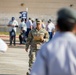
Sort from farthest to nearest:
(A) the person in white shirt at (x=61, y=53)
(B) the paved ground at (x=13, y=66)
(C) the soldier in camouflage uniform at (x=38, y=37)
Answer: (B) the paved ground at (x=13, y=66), (C) the soldier in camouflage uniform at (x=38, y=37), (A) the person in white shirt at (x=61, y=53)

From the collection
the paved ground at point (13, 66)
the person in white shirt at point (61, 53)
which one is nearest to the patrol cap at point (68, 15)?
the person in white shirt at point (61, 53)

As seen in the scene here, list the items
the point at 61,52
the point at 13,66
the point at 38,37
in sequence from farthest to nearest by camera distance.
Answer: the point at 13,66, the point at 38,37, the point at 61,52

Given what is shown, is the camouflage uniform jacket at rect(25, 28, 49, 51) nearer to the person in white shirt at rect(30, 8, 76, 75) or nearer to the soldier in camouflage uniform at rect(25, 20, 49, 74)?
the soldier in camouflage uniform at rect(25, 20, 49, 74)

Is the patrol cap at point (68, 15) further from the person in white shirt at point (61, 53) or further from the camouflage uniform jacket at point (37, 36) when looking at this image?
the camouflage uniform jacket at point (37, 36)

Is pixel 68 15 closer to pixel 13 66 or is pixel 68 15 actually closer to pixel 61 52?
pixel 61 52

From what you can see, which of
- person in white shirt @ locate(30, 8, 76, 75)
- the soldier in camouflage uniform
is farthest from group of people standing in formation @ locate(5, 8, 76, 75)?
the soldier in camouflage uniform

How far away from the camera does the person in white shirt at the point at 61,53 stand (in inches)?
150

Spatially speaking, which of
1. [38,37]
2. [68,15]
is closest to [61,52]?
[68,15]

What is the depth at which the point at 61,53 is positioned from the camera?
382 centimetres

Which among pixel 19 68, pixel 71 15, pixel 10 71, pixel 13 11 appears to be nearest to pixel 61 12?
pixel 71 15

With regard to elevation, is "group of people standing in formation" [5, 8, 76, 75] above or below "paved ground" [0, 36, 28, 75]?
above

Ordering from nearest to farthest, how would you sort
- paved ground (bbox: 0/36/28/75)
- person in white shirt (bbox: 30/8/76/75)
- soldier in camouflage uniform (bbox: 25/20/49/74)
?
person in white shirt (bbox: 30/8/76/75) < soldier in camouflage uniform (bbox: 25/20/49/74) < paved ground (bbox: 0/36/28/75)

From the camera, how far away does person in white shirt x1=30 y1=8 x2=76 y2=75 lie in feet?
12.5

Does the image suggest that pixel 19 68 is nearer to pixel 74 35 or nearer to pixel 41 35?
pixel 41 35
